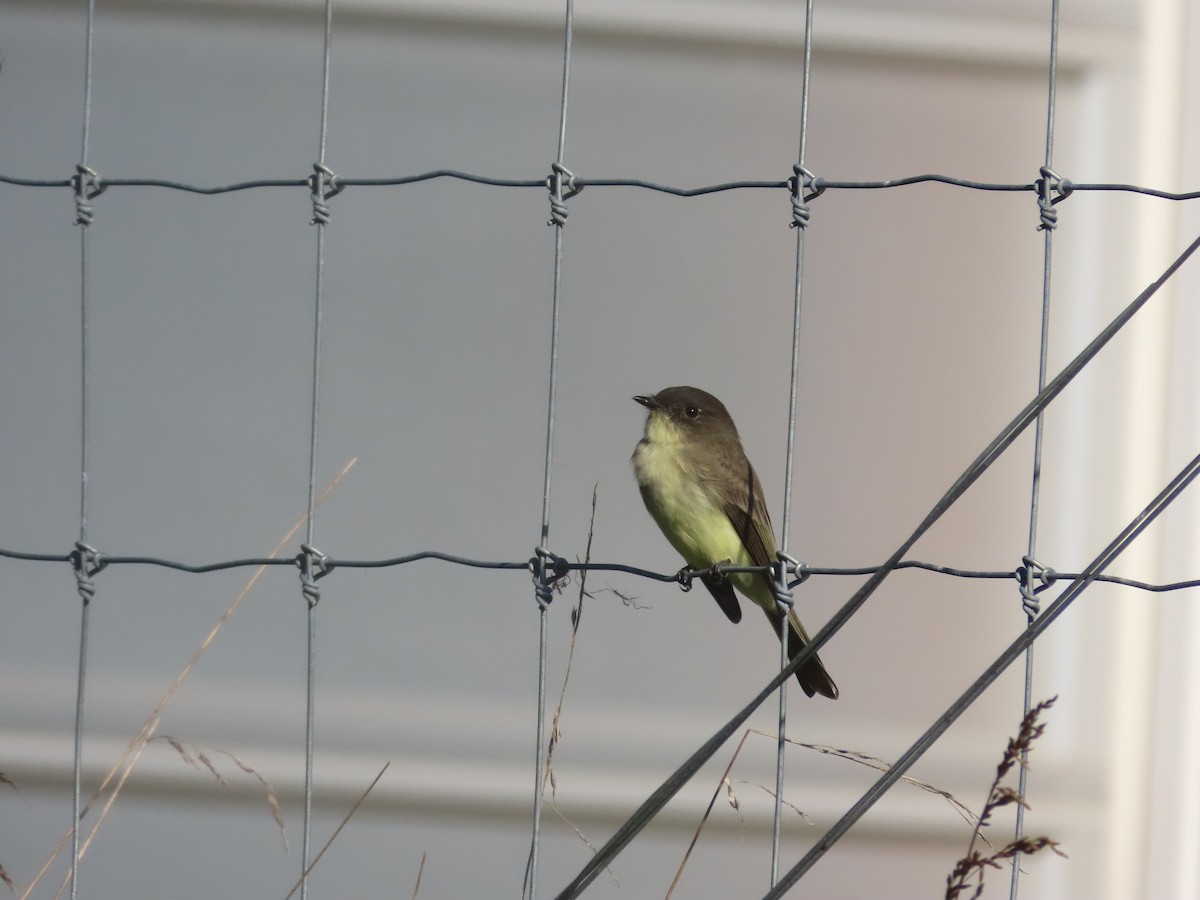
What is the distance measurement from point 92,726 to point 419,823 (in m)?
1.13

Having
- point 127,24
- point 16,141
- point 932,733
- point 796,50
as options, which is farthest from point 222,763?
point 796,50

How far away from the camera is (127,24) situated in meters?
4.04

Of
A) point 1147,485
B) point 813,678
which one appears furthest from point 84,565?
point 1147,485

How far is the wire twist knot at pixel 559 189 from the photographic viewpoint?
2417 mm

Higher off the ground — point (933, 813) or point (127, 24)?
point (127, 24)

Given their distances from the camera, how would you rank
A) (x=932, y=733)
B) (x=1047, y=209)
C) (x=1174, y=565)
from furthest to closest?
(x=1174, y=565) < (x=1047, y=209) < (x=932, y=733)

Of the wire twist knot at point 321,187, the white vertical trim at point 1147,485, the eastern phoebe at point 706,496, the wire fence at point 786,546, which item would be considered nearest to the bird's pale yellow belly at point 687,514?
the eastern phoebe at point 706,496

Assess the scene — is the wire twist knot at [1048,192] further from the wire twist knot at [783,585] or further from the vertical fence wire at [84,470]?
the vertical fence wire at [84,470]

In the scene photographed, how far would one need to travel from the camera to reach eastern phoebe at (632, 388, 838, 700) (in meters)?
3.47

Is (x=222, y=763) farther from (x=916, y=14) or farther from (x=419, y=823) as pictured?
(x=916, y=14)

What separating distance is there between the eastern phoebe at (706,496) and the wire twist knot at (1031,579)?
3.60 ft

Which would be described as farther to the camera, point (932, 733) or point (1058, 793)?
point (1058, 793)

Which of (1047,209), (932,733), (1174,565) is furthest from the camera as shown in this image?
(1174,565)

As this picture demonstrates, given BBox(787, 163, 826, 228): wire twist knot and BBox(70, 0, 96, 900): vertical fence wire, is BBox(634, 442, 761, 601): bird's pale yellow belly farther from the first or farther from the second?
BBox(70, 0, 96, 900): vertical fence wire
